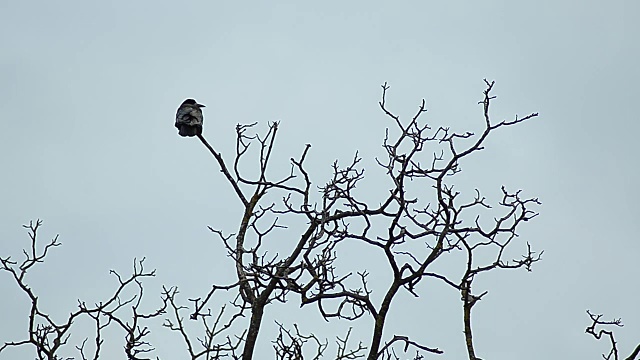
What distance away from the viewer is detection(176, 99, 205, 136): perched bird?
7035 millimetres

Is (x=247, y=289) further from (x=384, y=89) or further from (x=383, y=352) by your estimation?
(x=384, y=89)

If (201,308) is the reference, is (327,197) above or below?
above

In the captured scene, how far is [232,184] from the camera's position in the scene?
644 cm

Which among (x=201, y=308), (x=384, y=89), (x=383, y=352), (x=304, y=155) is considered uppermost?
(x=384, y=89)

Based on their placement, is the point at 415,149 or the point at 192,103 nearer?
the point at 415,149

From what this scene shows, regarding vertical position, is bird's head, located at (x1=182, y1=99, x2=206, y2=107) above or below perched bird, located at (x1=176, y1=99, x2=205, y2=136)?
above

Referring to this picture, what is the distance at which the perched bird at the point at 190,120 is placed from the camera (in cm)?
704

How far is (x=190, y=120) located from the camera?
7.06m

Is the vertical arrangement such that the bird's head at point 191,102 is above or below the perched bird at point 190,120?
above

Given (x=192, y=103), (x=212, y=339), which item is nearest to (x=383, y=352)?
(x=212, y=339)

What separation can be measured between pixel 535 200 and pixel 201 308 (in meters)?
2.38

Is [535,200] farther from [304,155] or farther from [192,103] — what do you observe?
[192,103]

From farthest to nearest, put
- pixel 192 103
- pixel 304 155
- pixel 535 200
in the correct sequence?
pixel 192 103, pixel 304 155, pixel 535 200

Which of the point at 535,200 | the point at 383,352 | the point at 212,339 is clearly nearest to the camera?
the point at 383,352
